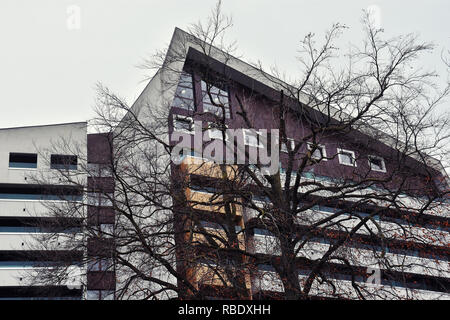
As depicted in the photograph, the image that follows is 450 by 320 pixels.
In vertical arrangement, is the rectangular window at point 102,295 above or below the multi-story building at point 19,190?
below

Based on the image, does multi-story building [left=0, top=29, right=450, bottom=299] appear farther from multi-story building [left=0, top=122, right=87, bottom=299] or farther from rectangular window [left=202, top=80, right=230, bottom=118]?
multi-story building [left=0, top=122, right=87, bottom=299]

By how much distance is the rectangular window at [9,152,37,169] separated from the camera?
33.8 metres

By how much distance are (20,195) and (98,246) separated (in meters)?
24.3

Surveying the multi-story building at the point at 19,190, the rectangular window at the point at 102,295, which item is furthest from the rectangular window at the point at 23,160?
the rectangular window at the point at 102,295

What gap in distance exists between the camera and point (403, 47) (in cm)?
1125

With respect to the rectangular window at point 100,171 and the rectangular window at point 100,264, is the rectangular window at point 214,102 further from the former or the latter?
the rectangular window at point 100,264

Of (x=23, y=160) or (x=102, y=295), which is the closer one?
(x=102, y=295)

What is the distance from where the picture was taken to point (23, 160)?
34.2 m

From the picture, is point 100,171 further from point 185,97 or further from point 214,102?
point 185,97

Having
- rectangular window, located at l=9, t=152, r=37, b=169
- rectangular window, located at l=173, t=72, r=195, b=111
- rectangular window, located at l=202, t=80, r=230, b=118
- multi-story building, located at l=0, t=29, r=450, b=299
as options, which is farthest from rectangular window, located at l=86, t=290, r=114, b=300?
rectangular window, located at l=9, t=152, r=37, b=169

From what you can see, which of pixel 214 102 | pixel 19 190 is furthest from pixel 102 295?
pixel 19 190

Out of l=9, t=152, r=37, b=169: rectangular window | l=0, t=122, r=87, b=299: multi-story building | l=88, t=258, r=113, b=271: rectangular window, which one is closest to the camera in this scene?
l=88, t=258, r=113, b=271: rectangular window

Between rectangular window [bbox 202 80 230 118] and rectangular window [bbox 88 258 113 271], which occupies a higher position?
rectangular window [bbox 202 80 230 118]

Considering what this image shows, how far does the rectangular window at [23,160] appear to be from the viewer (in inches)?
1332
